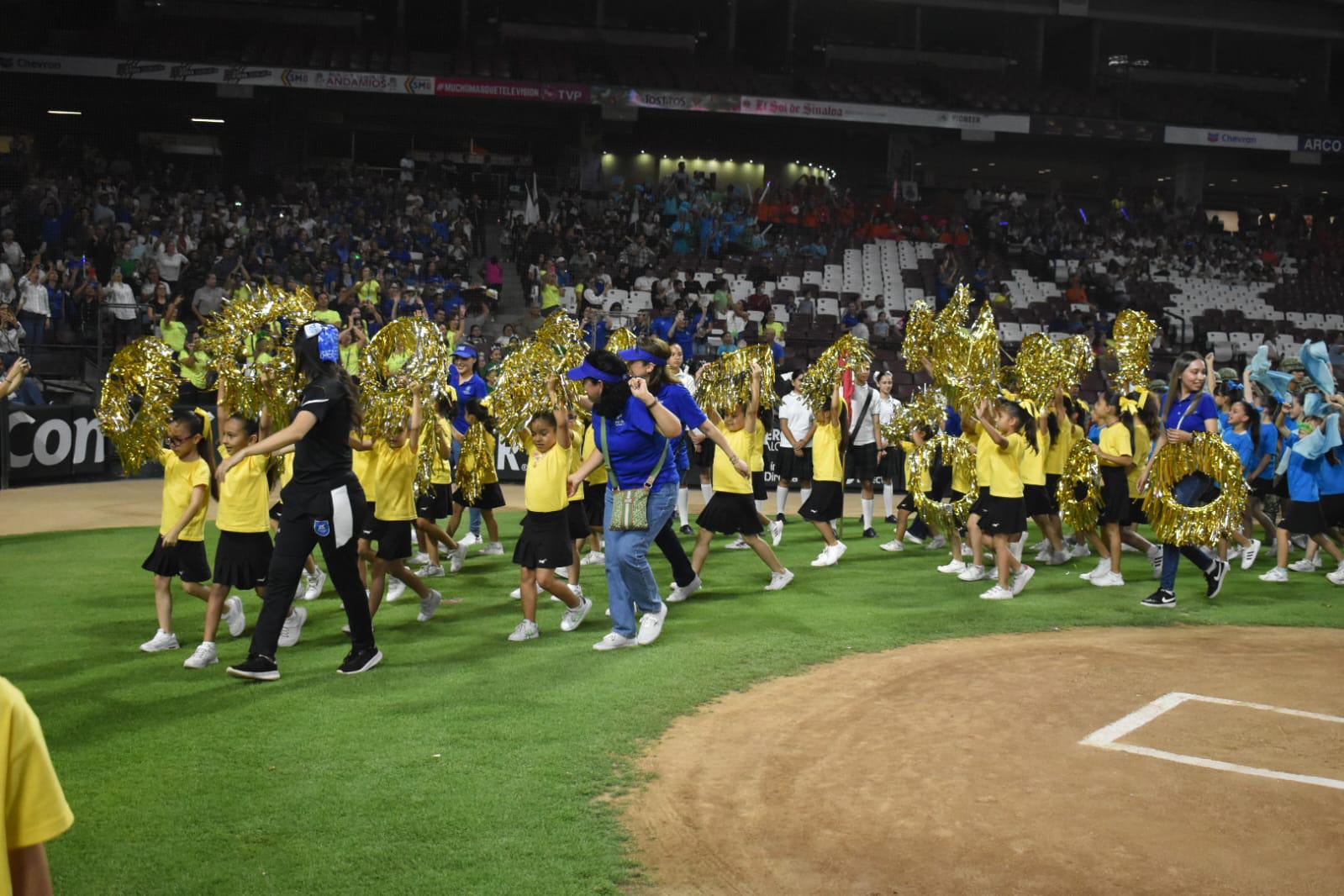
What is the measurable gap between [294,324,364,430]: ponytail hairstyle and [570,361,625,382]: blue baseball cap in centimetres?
137

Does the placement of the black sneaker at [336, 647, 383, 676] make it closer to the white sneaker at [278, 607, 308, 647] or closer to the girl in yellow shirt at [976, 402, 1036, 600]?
the white sneaker at [278, 607, 308, 647]

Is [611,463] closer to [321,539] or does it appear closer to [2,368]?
[321,539]

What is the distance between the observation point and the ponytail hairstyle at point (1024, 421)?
1088cm

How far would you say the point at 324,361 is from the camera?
7.43 metres

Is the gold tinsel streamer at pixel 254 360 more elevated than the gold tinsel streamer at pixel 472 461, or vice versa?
the gold tinsel streamer at pixel 254 360

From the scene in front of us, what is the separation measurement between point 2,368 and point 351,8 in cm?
2107

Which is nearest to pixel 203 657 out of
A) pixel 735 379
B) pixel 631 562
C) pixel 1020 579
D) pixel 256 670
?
pixel 256 670

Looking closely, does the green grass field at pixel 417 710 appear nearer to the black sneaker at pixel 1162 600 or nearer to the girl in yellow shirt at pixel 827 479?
the black sneaker at pixel 1162 600

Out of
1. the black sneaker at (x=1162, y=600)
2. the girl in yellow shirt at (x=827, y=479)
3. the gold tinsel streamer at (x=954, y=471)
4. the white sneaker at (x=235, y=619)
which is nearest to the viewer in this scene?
the white sneaker at (x=235, y=619)

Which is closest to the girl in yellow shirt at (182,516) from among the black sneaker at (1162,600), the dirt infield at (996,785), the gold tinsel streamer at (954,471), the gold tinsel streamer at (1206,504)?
the dirt infield at (996,785)

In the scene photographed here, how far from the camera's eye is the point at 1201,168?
4019cm

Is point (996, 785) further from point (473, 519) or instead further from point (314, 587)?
point (473, 519)

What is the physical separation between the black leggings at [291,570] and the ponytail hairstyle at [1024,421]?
5.81m

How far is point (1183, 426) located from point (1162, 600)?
1478 millimetres
